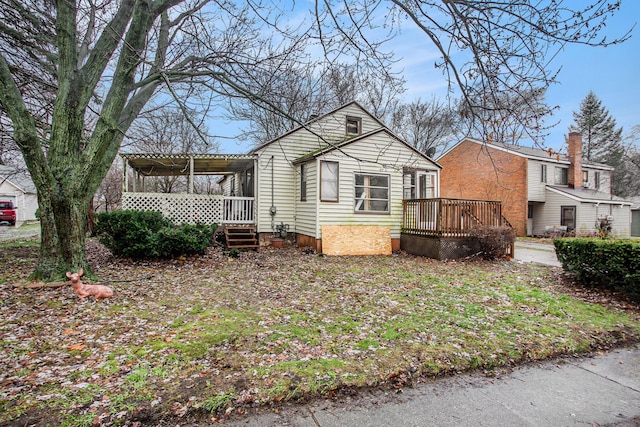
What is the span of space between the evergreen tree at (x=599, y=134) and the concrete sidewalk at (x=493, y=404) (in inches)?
1469

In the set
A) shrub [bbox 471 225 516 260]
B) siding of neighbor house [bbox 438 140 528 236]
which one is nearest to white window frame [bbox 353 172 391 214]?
shrub [bbox 471 225 516 260]

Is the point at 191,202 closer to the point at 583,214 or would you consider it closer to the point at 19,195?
the point at 583,214

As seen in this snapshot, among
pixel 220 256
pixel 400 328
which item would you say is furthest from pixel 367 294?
pixel 220 256

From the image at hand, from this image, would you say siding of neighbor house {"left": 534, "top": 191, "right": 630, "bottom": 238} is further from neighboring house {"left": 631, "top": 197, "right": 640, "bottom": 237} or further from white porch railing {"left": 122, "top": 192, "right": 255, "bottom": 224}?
white porch railing {"left": 122, "top": 192, "right": 255, "bottom": 224}

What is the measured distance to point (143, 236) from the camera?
853cm

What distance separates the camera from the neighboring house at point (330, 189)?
1132 centimetres

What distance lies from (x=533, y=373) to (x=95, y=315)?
569 cm

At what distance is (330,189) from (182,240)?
5.08m

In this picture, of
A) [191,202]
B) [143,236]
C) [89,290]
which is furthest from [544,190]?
[89,290]

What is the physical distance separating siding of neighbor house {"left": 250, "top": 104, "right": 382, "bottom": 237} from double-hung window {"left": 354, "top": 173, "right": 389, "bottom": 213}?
6.60ft

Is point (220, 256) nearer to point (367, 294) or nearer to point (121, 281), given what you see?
point (121, 281)

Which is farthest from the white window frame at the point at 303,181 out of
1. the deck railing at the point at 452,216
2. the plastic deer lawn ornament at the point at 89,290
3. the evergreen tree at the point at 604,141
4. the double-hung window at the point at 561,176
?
the evergreen tree at the point at 604,141

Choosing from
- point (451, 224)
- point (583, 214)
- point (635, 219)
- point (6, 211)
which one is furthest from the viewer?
point (635, 219)

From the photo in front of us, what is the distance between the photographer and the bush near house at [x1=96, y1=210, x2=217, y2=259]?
336 inches
